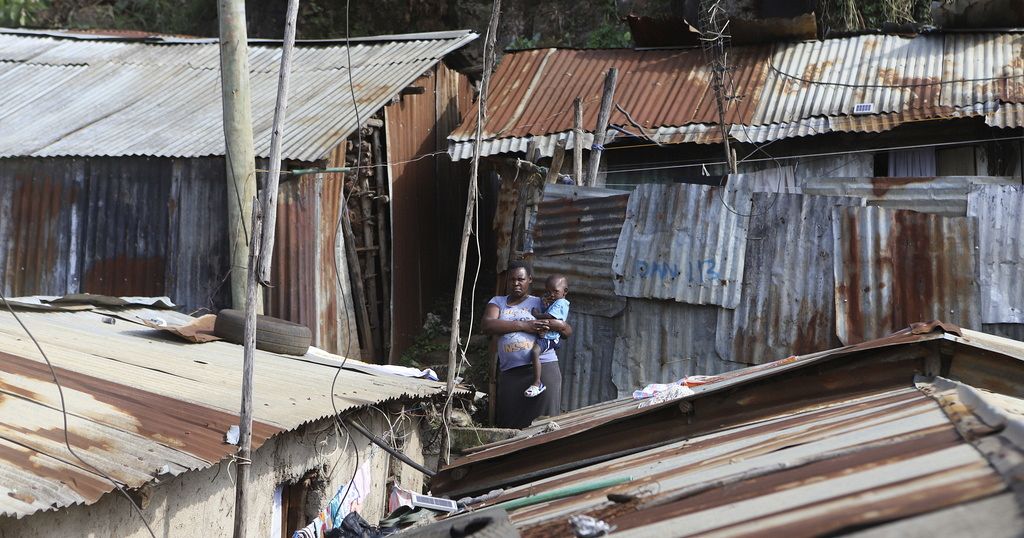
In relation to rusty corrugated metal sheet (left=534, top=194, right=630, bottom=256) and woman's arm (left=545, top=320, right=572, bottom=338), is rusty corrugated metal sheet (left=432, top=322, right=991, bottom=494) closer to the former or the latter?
woman's arm (left=545, top=320, right=572, bottom=338)

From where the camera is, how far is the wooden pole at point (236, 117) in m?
9.23

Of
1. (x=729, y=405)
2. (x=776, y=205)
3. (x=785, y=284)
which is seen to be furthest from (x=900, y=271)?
(x=729, y=405)

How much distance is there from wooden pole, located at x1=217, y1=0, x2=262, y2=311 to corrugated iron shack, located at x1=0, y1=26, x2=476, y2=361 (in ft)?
4.17

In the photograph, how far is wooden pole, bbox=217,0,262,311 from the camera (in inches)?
Result: 363

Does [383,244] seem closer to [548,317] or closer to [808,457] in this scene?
[548,317]

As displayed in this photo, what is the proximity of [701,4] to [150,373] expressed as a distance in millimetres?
12692

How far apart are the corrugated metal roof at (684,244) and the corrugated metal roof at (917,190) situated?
1.25 metres

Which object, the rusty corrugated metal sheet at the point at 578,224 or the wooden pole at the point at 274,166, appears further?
the rusty corrugated metal sheet at the point at 578,224

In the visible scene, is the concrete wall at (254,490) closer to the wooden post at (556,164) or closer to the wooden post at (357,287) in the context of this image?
the wooden post at (556,164)

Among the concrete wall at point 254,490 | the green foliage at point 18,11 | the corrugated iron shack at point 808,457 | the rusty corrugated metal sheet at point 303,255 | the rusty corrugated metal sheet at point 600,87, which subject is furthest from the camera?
the green foliage at point 18,11

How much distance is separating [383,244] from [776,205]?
536 centimetres

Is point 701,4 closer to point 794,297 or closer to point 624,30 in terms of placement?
point 624,30

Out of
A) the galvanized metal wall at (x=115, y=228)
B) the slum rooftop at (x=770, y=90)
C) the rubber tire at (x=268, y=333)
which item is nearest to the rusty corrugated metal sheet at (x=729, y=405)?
the rubber tire at (x=268, y=333)

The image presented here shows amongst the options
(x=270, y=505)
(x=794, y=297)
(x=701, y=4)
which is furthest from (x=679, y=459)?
(x=701, y=4)
